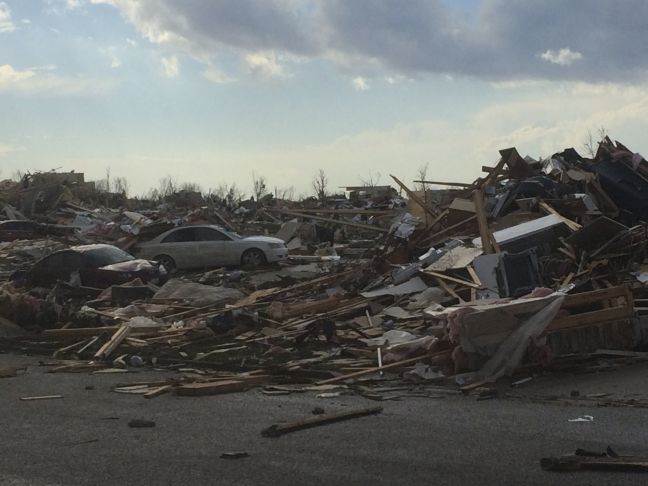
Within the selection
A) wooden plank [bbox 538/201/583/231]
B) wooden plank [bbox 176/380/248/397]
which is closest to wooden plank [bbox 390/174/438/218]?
wooden plank [bbox 538/201/583/231]

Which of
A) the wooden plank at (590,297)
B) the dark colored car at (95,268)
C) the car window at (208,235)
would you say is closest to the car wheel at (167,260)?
the car window at (208,235)

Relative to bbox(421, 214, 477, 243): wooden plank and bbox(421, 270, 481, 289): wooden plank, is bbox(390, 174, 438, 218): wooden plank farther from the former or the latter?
bbox(421, 270, 481, 289): wooden plank

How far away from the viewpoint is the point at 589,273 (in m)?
12.0

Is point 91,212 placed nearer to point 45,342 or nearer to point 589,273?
point 45,342

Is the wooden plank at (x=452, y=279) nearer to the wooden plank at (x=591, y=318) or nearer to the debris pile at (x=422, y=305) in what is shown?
the debris pile at (x=422, y=305)

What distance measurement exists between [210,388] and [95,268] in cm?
1217

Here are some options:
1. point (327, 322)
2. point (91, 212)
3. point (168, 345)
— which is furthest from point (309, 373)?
point (91, 212)

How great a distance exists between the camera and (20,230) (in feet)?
116

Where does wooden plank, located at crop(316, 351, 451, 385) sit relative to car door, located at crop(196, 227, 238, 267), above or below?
below

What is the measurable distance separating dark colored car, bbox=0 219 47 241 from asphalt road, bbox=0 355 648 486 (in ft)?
94.4

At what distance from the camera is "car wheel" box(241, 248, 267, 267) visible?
24156 mm

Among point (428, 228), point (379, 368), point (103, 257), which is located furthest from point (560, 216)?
point (103, 257)

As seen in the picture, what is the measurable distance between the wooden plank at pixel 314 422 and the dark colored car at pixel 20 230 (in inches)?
1244

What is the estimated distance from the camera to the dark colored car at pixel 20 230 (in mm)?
34969
